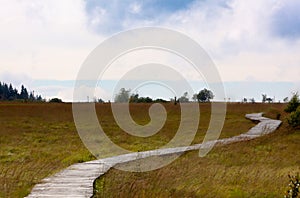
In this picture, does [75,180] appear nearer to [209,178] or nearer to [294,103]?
[209,178]

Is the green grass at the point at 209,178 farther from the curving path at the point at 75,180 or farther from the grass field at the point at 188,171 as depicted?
the curving path at the point at 75,180

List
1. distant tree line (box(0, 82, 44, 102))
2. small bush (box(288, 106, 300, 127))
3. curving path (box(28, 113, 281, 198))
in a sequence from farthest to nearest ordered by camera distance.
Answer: distant tree line (box(0, 82, 44, 102)), small bush (box(288, 106, 300, 127)), curving path (box(28, 113, 281, 198))

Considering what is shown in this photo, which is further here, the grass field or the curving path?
the grass field

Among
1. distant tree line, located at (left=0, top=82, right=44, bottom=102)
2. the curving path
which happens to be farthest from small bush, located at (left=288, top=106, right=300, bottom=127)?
distant tree line, located at (left=0, top=82, right=44, bottom=102)

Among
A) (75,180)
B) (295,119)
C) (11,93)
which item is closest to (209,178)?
(75,180)

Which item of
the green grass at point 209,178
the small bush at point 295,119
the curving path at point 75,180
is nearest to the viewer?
the curving path at point 75,180

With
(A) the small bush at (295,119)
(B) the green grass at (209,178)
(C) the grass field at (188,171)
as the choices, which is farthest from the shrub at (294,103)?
(B) the green grass at (209,178)

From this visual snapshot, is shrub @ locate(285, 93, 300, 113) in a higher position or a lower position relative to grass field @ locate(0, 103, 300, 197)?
higher

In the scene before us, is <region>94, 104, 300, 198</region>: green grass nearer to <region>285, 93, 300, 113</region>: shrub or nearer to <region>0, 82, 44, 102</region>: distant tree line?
<region>285, 93, 300, 113</region>: shrub

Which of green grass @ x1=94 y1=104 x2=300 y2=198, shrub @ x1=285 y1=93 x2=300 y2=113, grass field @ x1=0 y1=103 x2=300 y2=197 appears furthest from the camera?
shrub @ x1=285 y1=93 x2=300 y2=113

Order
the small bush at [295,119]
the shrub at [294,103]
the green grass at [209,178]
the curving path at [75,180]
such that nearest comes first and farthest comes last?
1. the curving path at [75,180]
2. the green grass at [209,178]
3. the small bush at [295,119]
4. the shrub at [294,103]

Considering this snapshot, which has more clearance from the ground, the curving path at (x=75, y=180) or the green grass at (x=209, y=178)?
the curving path at (x=75, y=180)

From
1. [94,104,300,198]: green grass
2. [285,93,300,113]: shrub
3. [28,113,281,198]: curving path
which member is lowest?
[94,104,300,198]: green grass

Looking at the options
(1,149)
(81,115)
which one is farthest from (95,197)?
(81,115)
